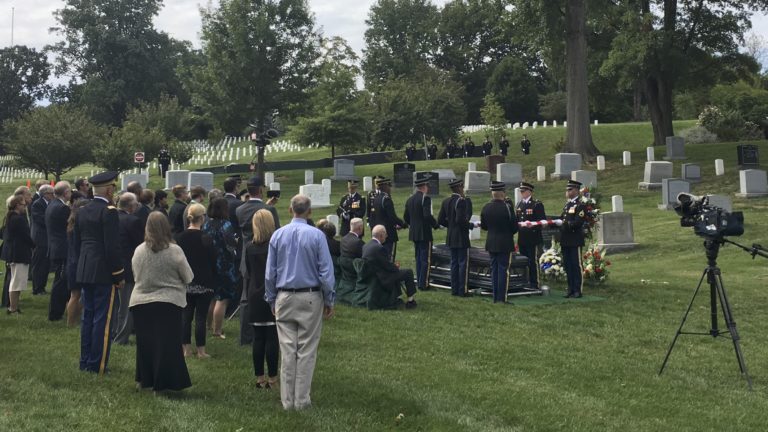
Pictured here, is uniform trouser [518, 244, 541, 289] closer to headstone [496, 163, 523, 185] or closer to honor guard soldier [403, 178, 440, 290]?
honor guard soldier [403, 178, 440, 290]

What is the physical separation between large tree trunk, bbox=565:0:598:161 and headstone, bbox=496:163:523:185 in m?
4.75

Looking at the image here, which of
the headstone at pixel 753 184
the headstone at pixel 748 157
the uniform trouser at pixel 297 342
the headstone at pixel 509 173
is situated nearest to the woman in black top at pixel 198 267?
the uniform trouser at pixel 297 342

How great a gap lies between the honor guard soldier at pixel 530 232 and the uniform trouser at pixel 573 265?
1.82ft

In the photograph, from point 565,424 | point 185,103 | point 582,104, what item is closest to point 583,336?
point 565,424

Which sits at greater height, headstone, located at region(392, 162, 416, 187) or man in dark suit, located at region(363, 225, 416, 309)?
headstone, located at region(392, 162, 416, 187)

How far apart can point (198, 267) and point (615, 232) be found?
13.3m

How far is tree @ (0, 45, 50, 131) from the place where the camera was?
77.4m

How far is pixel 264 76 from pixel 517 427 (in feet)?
115

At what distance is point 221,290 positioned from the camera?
30.2ft

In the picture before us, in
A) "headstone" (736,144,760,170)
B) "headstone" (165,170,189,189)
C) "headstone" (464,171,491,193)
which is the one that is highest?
"headstone" (736,144,760,170)

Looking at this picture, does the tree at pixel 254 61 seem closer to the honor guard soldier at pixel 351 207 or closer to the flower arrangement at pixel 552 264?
the honor guard soldier at pixel 351 207

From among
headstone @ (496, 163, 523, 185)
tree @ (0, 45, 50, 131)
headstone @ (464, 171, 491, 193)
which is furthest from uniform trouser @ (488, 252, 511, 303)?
tree @ (0, 45, 50, 131)

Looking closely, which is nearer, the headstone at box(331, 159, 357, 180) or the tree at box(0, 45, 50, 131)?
the headstone at box(331, 159, 357, 180)

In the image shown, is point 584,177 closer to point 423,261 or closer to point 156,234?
point 423,261
